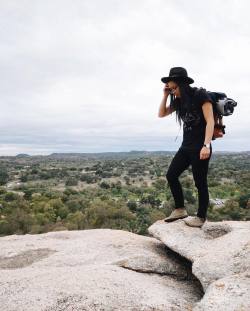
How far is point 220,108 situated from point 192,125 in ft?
1.65

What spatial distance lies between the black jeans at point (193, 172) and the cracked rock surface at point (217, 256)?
422 millimetres

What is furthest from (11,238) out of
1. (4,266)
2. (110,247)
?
(110,247)

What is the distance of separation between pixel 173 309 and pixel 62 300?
1309 millimetres

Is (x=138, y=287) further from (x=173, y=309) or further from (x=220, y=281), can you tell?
(x=220, y=281)

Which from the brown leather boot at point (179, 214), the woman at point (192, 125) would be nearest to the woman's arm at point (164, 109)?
the woman at point (192, 125)

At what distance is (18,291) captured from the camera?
6.02 meters

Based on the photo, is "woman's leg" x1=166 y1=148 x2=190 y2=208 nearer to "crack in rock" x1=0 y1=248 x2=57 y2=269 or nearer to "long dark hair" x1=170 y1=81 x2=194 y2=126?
"long dark hair" x1=170 y1=81 x2=194 y2=126

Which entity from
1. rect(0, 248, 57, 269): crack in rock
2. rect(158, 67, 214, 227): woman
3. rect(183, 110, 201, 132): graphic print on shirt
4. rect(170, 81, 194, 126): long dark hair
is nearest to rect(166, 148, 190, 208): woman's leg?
rect(158, 67, 214, 227): woman

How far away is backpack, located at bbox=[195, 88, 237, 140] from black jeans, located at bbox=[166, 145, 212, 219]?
44 cm

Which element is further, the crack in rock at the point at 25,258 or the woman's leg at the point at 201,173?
the crack in rock at the point at 25,258

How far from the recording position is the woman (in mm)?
6980

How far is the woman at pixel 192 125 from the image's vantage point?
698cm

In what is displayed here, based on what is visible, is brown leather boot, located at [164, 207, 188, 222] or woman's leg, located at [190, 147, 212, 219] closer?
woman's leg, located at [190, 147, 212, 219]

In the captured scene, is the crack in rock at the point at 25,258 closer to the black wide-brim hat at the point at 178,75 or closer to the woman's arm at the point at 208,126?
the woman's arm at the point at 208,126
